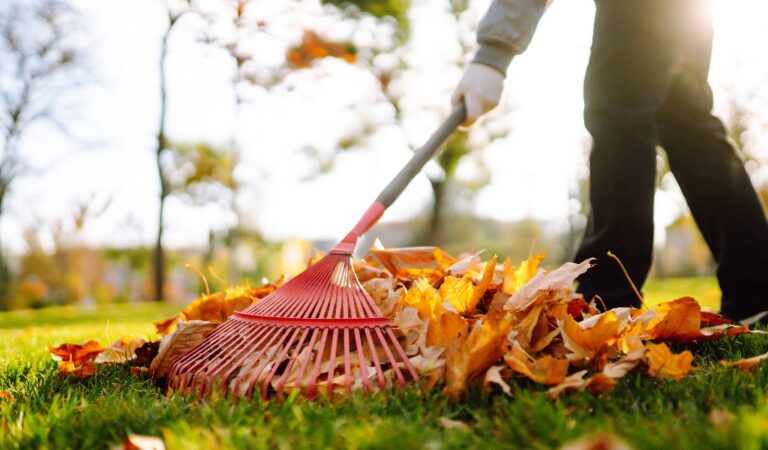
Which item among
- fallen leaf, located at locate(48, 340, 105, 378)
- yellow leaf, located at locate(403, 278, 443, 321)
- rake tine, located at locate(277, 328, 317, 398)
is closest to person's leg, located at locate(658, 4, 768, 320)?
yellow leaf, located at locate(403, 278, 443, 321)

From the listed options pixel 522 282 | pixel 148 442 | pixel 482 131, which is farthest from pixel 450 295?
pixel 482 131

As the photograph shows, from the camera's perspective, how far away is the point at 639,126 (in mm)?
2301

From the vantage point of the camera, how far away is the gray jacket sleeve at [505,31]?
2.32 meters

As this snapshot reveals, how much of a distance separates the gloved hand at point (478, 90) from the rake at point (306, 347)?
0.70m

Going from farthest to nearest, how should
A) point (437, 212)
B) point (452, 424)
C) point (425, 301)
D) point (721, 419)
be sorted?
1. point (437, 212)
2. point (425, 301)
3. point (452, 424)
4. point (721, 419)

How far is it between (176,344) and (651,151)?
177 cm

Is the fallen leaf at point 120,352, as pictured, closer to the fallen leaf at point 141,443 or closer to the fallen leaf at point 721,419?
the fallen leaf at point 141,443

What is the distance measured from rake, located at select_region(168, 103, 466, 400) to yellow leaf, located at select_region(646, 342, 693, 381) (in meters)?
0.56

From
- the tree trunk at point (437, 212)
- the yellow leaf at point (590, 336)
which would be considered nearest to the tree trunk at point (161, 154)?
the tree trunk at point (437, 212)

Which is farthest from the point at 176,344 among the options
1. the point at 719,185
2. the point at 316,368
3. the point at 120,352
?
the point at 719,185

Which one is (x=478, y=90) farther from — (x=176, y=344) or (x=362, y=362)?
(x=176, y=344)

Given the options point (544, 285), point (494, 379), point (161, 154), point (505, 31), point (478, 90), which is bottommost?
point (161, 154)

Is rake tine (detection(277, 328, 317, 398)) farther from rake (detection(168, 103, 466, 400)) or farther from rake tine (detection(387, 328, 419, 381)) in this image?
rake tine (detection(387, 328, 419, 381))

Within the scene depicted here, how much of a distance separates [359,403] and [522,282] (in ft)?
2.87
